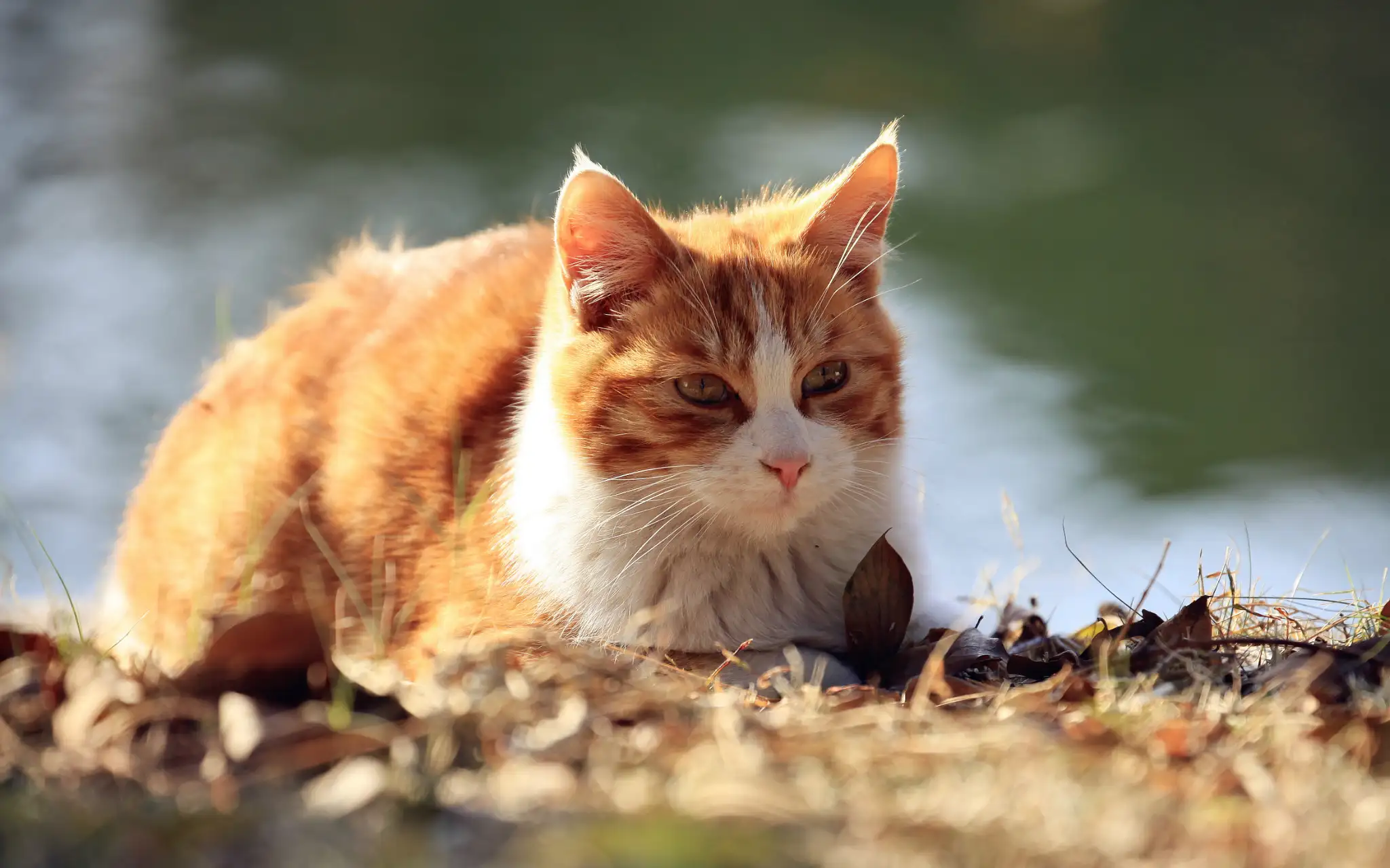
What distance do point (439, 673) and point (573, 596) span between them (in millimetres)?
707

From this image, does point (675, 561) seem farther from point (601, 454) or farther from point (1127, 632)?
point (1127, 632)

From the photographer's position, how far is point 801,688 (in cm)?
181

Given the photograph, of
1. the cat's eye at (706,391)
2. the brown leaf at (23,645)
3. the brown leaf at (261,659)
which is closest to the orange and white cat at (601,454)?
the cat's eye at (706,391)

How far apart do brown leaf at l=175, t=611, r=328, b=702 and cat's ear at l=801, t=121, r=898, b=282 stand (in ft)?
4.39

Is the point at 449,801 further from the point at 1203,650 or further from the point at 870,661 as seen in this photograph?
the point at 1203,650

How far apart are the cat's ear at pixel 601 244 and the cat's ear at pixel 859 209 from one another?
333 millimetres

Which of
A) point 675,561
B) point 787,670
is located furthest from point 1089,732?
point 675,561

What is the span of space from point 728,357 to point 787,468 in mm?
271

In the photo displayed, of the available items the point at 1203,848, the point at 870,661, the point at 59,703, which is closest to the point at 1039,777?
the point at 1203,848

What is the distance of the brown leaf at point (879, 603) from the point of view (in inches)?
86.0

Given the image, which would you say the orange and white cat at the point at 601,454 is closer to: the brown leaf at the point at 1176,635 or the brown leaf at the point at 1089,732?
the brown leaf at the point at 1176,635

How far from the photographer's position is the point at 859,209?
248 centimetres

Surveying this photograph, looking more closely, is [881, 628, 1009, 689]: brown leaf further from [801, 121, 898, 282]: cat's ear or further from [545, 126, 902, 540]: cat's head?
[801, 121, 898, 282]: cat's ear

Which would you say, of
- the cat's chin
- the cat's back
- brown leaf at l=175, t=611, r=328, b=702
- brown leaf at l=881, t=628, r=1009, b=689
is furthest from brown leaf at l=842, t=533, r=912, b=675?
brown leaf at l=175, t=611, r=328, b=702
